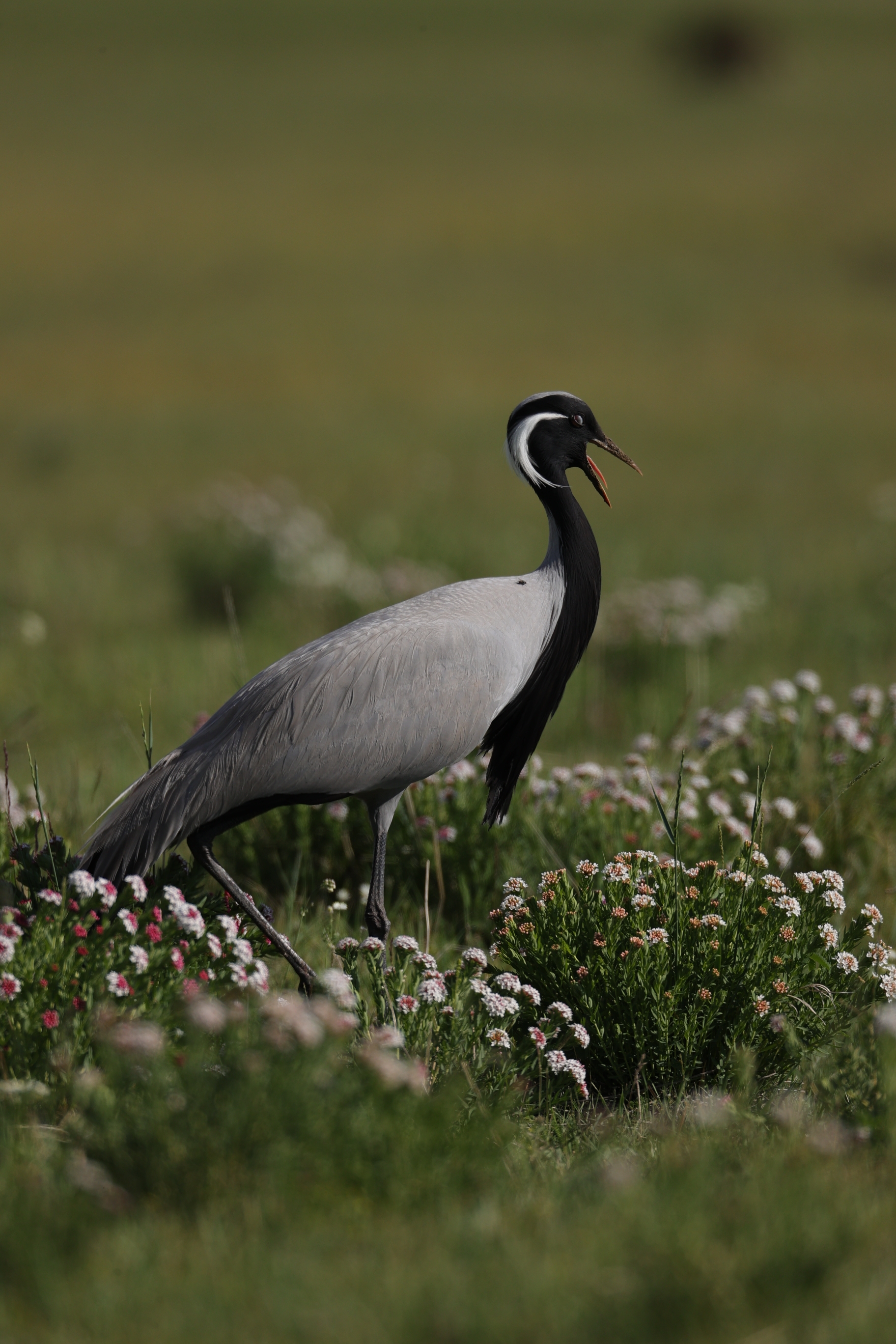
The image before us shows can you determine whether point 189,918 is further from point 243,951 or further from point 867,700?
point 867,700

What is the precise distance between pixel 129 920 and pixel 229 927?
269 mm

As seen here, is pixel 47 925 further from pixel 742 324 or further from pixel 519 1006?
pixel 742 324

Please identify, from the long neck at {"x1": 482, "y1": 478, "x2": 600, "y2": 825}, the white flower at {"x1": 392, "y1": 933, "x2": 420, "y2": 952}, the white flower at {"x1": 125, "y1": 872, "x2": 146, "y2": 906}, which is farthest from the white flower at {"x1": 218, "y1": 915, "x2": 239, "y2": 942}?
the long neck at {"x1": 482, "y1": 478, "x2": 600, "y2": 825}

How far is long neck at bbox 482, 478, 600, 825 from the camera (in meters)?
4.48

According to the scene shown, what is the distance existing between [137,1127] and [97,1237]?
22 cm

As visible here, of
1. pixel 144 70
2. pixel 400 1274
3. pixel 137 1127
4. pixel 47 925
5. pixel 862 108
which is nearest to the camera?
pixel 400 1274

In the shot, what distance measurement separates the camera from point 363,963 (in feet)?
14.7

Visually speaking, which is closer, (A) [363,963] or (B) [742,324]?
(A) [363,963]

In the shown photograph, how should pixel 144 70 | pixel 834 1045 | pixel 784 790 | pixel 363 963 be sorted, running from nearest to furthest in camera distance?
1. pixel 834 1045
2. pixel 363 963
3. pixel 784 790
4. pixel 144 70

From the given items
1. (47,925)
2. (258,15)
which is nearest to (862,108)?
(258,15)

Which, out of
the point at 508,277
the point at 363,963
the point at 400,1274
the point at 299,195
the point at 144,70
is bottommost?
the point at 363,963

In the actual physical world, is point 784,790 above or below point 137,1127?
below

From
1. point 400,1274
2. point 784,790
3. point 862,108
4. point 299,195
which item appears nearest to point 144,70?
point 299,195

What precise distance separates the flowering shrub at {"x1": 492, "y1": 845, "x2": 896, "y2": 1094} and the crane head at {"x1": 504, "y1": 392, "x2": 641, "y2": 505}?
4.98 ft
